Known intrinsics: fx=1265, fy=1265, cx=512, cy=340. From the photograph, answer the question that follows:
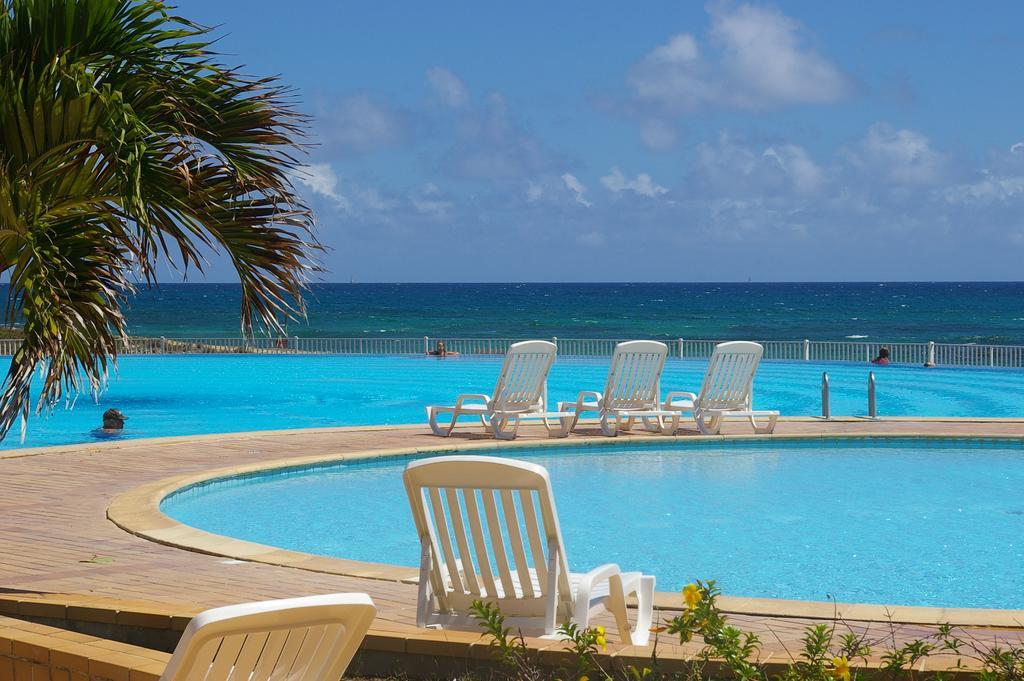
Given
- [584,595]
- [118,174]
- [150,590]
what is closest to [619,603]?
[584,595]

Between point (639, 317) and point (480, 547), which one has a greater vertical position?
point (639, 317)

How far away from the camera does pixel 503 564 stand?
183 inches

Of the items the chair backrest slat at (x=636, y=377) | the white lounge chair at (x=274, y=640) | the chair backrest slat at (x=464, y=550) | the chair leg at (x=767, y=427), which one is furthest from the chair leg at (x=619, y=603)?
the chair leg at (x=767, y=427)

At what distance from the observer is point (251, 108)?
19.2ft

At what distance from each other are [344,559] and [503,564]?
282 cm

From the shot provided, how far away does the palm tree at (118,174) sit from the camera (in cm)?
548

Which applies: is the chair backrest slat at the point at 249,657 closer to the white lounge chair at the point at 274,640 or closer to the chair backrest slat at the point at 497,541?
the white lounge chair at the point at 274,640

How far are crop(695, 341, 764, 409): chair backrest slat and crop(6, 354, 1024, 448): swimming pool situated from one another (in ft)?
19.3

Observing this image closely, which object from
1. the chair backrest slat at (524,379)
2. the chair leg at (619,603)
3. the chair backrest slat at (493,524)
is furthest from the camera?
the chair backrest slat at (524,379)

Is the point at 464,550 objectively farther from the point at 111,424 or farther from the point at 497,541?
the point at 111,424

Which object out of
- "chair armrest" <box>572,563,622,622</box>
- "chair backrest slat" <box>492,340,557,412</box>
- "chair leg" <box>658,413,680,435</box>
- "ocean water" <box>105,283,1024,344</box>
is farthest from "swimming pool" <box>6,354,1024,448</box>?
"ocean water" <box>105,283,1024,344</box>

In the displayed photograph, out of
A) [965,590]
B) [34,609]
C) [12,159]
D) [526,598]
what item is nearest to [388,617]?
[526,598]

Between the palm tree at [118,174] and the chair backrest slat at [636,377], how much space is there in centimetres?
740

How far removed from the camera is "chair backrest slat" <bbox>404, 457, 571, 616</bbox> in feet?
14.5
